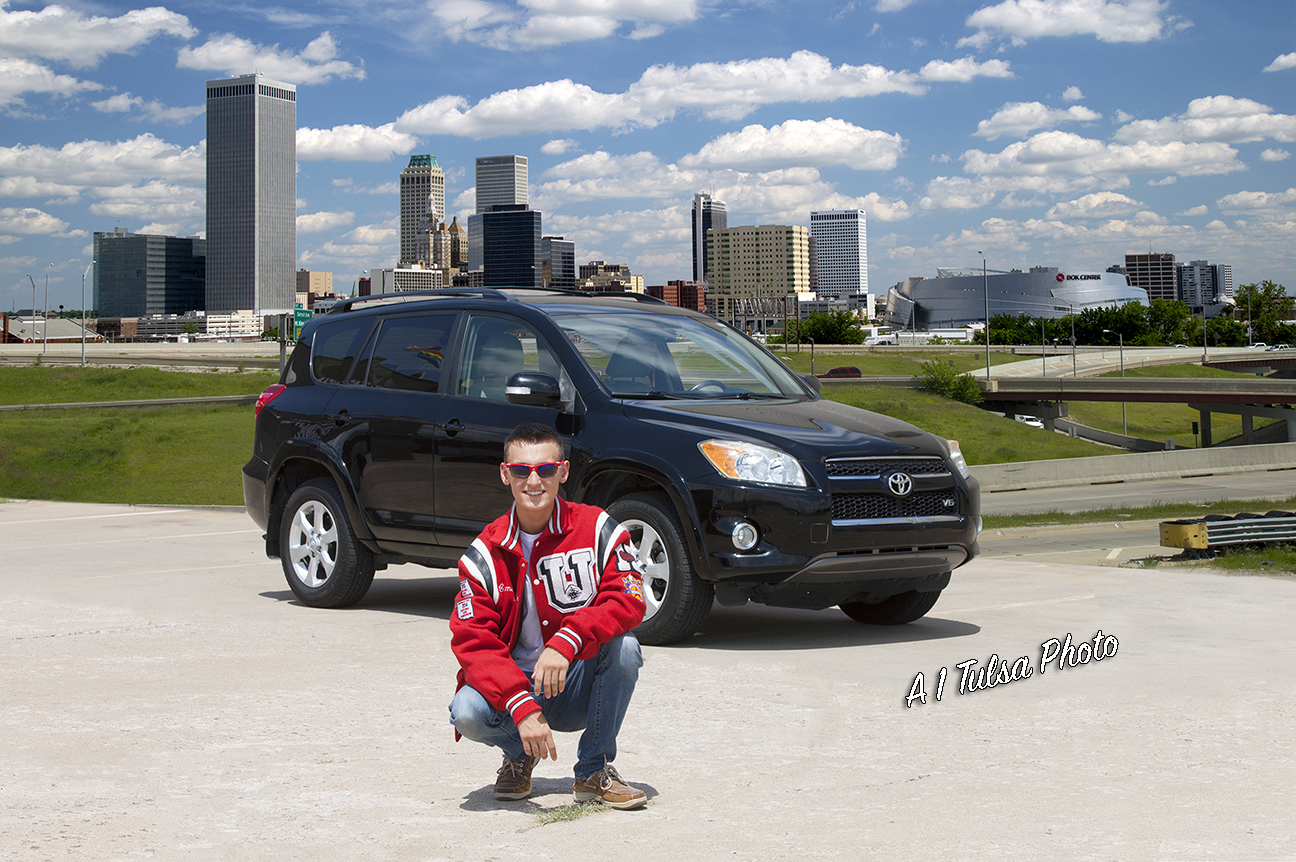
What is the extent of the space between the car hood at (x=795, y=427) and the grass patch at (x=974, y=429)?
49.9 metres

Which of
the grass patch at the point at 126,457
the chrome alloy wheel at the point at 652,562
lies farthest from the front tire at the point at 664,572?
the grass patch at the point at 126,457

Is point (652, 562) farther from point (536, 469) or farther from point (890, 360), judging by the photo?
point (890, 360)

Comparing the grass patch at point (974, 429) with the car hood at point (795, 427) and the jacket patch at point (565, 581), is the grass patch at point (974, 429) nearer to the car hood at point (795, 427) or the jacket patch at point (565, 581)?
the car hood at point (795, 427)

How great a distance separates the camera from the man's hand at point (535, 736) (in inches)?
151

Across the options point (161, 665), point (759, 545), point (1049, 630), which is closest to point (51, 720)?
point (161, 665)

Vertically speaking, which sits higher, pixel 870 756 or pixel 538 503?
pixel 538 503

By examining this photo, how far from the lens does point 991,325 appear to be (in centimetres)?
19750

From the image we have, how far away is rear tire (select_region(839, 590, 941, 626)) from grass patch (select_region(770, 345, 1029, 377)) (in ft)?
282

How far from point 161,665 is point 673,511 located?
115 inches

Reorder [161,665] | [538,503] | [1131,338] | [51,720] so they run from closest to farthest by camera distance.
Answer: [538,503]
[51,720]
[161,665]
[1131,338]

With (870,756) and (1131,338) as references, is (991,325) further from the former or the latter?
(870,756)

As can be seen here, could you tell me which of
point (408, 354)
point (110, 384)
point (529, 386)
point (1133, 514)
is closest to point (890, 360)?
point (110, 384)

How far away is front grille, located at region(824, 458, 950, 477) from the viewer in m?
Result: 7.07

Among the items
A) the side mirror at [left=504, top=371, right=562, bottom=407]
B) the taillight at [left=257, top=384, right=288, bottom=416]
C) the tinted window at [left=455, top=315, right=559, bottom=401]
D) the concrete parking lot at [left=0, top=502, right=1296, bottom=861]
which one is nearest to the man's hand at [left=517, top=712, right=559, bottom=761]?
the concrete parking lot at [left=0, top=502, right=1296, bottom=861]
